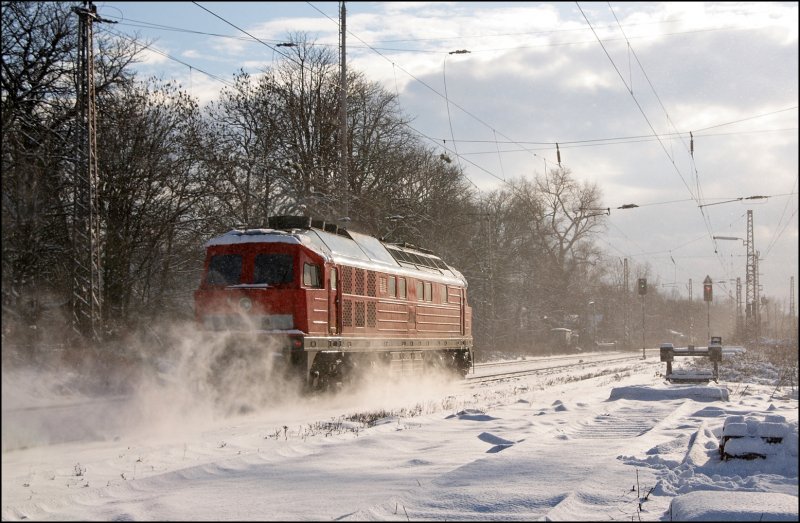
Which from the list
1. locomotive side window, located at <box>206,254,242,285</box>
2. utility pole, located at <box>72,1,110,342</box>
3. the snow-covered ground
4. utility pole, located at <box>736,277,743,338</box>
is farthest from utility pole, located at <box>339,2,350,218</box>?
utility pole, located at <box>736,277,743,338</box>

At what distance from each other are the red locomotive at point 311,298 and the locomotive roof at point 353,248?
0.03 m

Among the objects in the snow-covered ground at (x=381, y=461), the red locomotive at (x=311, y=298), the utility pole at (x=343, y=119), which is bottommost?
the snow-covered ground at (x=381, y=461)

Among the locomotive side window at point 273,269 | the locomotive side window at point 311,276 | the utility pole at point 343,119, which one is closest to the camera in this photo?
the locomotive side window at point 273,269

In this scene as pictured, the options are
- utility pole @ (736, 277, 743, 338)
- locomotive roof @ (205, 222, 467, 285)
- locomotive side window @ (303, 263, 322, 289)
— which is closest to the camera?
locomotive side window @ (303, 263, 322, 289)

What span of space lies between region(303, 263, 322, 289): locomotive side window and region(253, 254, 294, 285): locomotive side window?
278 millimetres

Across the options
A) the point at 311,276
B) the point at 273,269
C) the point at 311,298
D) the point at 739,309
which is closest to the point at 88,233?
the point at 273,269

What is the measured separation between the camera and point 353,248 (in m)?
18.5

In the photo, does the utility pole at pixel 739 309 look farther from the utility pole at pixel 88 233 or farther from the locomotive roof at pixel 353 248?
the utility pole at pixel 88 233

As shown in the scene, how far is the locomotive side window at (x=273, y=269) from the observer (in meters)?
15.8

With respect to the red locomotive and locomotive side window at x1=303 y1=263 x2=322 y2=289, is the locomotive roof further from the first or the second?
locomotive side window at x1=303 y1=263 x2=322 y2=289

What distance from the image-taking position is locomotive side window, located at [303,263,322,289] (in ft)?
52.2

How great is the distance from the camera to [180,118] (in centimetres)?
2878

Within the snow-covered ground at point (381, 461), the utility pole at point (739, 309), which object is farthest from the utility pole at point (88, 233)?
the utility pole at point (739, 309)

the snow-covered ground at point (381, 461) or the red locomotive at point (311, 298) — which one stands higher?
the red locomotive at point (311, 298)
